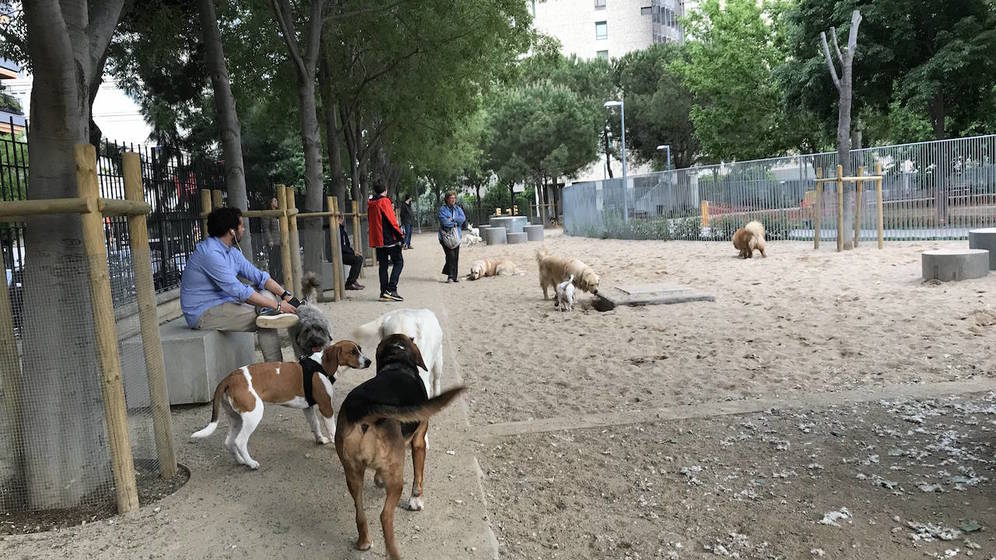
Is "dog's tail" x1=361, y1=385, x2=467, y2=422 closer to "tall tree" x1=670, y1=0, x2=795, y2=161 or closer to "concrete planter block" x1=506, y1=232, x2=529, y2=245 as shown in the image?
"concrete planter block" x1=506, y1=232, x2=529, y2=245

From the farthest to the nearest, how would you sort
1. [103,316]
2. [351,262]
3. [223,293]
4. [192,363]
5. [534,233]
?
[534,233] < [351,262] < [223,293] < [192,363] < [103,316]

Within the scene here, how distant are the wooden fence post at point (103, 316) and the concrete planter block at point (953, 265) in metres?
11.1

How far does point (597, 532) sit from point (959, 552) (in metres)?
1.62

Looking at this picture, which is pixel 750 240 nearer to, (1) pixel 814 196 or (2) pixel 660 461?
(1) pixel 814 196

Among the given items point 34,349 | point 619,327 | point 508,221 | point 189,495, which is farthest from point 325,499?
point 508,221

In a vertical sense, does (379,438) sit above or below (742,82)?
below

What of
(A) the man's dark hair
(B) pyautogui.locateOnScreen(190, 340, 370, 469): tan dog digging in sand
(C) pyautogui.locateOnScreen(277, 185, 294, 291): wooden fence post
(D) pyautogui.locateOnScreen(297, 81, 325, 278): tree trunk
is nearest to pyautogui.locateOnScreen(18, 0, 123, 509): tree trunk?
(B) pyautogui.locateOnScreen(190, 340, 370, 469): tan dog digging in sand

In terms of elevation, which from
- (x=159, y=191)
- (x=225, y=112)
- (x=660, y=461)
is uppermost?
(x=225, y=112)

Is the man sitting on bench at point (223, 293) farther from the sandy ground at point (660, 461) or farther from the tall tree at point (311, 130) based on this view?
the tall tree at point (311, 130)

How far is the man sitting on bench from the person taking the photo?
19.1ft

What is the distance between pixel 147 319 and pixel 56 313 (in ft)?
1.49

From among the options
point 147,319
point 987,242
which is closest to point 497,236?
point 987,242

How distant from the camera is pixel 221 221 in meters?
5.91

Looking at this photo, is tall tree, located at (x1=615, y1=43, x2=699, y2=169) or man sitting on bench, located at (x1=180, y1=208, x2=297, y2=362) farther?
tall tree, located at (x1=615, y1=43, x2=699, y2=169)
